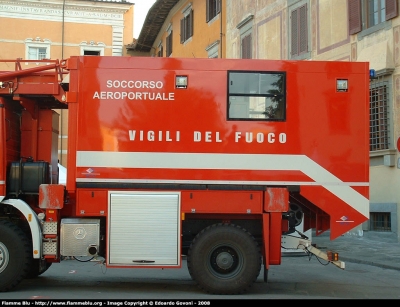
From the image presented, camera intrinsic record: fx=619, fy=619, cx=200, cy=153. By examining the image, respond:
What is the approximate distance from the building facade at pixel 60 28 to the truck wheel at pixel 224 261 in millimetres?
32135

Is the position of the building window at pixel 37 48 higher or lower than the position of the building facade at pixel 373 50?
higher

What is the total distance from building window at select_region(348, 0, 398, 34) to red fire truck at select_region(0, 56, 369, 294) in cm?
909

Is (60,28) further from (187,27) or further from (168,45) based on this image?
(187,27)

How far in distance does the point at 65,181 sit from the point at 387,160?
10.6 meters

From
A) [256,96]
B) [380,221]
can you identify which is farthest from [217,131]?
[380,221]

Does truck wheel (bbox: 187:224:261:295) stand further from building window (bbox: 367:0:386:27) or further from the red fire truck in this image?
building window (bbox: 367:0:386:27)

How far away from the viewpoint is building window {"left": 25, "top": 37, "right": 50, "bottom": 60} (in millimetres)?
39594

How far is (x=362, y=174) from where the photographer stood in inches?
363

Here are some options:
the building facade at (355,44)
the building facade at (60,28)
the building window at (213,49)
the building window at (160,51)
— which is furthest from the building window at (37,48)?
the building facade at (355,44)

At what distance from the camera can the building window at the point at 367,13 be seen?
1760 cm

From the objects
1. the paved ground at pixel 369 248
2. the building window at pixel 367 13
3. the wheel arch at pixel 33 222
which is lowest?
the paved ground at pixel 369 248

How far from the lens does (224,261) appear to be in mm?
9031

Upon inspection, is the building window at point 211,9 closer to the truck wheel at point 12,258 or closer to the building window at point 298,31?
the building window at point 298,31

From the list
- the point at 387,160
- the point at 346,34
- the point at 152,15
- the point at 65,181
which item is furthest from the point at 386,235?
the point at 152,15
